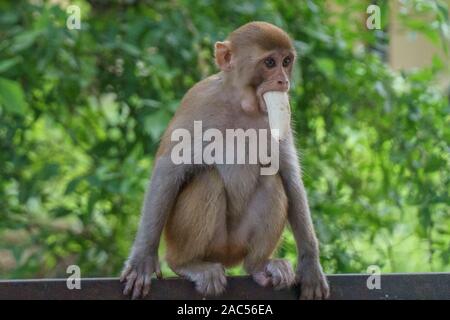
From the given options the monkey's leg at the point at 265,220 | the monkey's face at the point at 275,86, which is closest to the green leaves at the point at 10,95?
the monkey's face at the point at 275,86

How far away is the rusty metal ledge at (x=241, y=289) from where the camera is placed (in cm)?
374

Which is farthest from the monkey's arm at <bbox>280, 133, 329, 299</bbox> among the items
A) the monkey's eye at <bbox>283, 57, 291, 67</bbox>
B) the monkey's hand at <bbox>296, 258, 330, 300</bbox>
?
the monkey's eye at <bbox>283, 57, 291, 67</bbox>

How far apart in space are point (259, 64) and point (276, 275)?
116cm

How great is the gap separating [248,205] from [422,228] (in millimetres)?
1823

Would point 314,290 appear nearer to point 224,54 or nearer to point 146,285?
point 146,285

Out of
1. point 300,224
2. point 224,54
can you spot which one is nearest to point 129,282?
point 300,224

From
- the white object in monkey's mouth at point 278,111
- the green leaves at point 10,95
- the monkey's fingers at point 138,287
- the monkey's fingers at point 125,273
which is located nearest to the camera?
the monkey's fingers at point 138,287

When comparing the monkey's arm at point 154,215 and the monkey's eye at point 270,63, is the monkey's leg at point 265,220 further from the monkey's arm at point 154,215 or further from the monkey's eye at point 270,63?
the monkey's eye at point 270,63

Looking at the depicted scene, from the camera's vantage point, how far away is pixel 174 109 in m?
6.29

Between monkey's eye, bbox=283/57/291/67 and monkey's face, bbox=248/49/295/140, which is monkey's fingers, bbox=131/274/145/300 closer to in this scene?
monkey's face, bbox=248/49/295/140

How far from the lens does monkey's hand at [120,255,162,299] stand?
4.14m

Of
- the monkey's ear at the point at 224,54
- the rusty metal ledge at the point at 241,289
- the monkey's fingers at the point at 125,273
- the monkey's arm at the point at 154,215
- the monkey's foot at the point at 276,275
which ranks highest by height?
the monkey's ear at the point at 224,54

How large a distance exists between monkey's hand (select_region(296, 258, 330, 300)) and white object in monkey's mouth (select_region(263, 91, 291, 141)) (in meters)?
0.69
